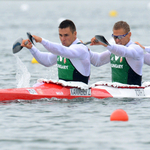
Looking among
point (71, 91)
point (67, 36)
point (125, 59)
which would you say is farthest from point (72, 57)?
point (125, 59)

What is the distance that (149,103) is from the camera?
1038 cm

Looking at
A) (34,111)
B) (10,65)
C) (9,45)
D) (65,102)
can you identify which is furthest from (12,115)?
(9,45)

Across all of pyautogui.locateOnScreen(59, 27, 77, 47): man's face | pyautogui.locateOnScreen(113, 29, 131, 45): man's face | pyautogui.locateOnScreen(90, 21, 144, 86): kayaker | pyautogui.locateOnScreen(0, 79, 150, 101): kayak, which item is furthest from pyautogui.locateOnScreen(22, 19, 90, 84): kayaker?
pyautogui.locateOnScreen(113, 29, 131, 45): man's face

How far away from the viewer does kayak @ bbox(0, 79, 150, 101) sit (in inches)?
399

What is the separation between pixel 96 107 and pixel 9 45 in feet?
48.3

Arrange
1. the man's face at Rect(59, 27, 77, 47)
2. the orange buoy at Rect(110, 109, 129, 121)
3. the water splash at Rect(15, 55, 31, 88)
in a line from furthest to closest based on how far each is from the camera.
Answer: the water splash at Rect(15, 55, 31, 88), the man's face at Rect(59, 27, 77, 47), the orange buoy at Rect(110, 109, 129, 121)

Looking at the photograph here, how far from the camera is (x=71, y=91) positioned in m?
10.4

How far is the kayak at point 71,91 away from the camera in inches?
399

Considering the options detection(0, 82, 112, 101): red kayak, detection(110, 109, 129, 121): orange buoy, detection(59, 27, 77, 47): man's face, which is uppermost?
detection(59, 27, 77, 47): man's face

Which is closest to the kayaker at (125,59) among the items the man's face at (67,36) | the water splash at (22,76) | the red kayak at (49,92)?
the red kayak at (49,92)

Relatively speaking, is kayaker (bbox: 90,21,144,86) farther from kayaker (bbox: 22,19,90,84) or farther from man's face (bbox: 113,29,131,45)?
kayaker (bbox: 22,19,90,84)

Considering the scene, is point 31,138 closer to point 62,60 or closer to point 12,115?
point 12,115

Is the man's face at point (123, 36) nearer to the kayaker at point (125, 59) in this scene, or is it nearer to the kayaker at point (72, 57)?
the kayaker at point (125, 59)

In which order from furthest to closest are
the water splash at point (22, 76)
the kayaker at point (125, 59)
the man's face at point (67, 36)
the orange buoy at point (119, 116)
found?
the water splash at point (22, 76) → the kayaker at point (125, 59) → the man's face at point (67, 36) → the orange buoy at point (119, 116)
